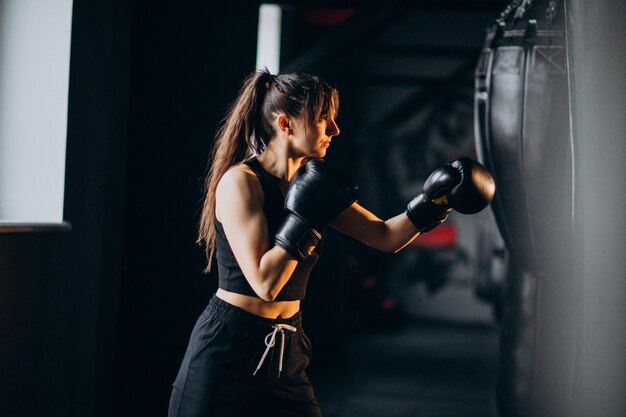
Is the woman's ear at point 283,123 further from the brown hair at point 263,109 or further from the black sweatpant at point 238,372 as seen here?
the black sweatpant at point 238,372

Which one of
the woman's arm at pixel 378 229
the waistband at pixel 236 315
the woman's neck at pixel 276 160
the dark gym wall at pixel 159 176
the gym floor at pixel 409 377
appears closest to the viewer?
the waistband at pixel 236 315

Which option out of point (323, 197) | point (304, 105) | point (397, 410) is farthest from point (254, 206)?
point (397, 410)

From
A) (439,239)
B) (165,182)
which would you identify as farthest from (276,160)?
(439,239)

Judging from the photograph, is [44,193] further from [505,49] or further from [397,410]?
[397,410]

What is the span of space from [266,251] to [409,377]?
3746mm

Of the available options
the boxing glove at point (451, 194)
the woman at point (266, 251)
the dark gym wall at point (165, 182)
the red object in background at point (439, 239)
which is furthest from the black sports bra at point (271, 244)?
the red object in background at point (439, 239)

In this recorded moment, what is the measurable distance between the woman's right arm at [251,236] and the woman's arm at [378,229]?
0.35 m

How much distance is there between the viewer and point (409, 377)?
518 cm

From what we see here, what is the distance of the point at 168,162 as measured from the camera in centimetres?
306

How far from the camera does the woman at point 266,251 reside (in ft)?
5.49

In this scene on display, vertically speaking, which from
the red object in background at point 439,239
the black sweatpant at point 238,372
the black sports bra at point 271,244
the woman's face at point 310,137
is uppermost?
the woman's face at point 310,137

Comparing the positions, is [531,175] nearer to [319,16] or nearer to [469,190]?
[469,190]

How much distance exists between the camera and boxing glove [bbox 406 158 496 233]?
1953mm

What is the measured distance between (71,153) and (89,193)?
214 millimetres
